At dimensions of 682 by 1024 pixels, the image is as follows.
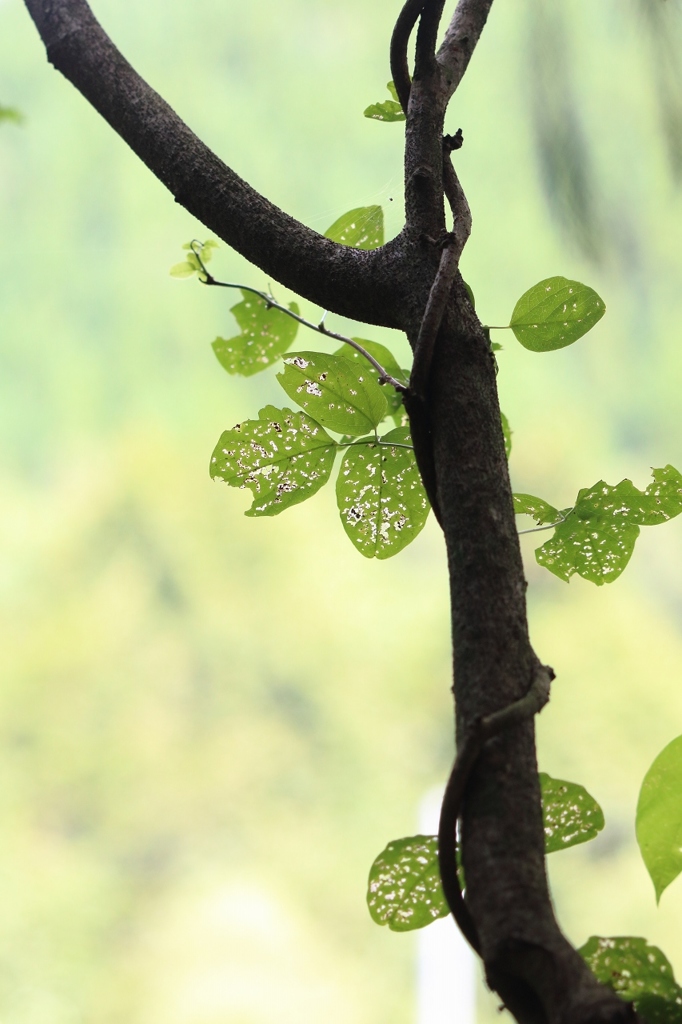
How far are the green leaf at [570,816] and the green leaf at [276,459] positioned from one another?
17cm

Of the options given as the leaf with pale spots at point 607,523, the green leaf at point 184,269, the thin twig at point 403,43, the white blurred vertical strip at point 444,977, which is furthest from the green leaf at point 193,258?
the white blurred vertical strip at point 444,977

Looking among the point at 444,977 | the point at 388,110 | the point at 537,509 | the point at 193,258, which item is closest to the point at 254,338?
the point at 193,258

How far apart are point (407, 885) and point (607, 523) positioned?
19 centimetres

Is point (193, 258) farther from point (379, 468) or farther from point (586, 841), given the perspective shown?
point (586, 841)

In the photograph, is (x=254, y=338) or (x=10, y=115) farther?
(x=254, y=338)

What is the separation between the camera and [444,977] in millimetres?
991

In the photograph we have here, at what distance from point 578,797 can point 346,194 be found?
116 cm

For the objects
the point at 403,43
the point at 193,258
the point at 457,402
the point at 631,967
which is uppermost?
the point at 193,258

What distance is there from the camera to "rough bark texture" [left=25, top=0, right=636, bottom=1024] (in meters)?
0.19

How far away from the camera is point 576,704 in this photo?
1.10 m

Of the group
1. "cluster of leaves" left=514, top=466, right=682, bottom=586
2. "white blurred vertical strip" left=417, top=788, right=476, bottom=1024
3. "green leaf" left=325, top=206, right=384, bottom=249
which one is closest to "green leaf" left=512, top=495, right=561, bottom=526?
"cluster of leaves" left=514, top=466, right=682, bottom=586

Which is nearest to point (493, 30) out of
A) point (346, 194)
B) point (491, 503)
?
point (346, 194)

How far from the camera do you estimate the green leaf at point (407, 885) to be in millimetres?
274

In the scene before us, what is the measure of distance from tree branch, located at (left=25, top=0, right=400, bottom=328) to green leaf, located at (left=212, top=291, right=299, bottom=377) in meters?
0.23
